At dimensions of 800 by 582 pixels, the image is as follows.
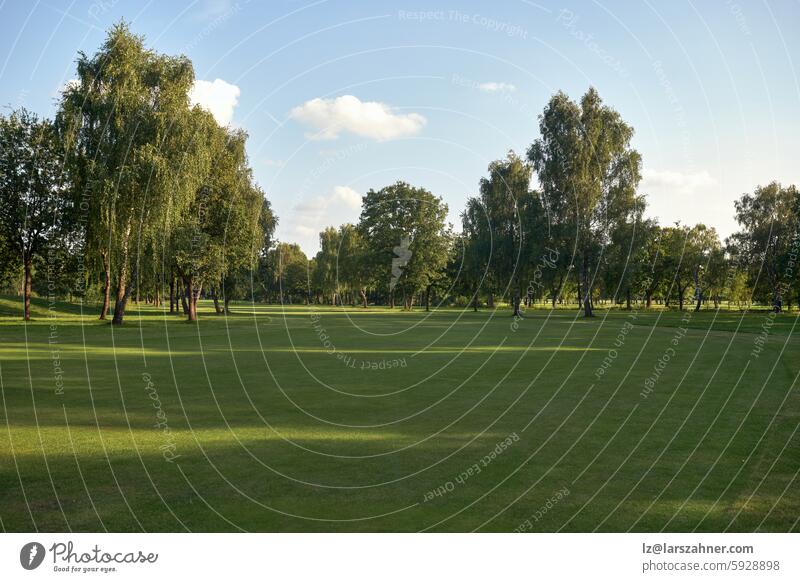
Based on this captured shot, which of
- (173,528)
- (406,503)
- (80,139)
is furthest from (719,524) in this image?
(80,139)

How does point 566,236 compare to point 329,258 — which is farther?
point 329,258

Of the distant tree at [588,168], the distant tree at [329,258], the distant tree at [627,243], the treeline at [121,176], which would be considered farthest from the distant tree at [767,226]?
the distant tree at [329,258]

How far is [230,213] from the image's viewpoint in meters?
54.2

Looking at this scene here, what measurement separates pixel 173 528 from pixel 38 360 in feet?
66.8

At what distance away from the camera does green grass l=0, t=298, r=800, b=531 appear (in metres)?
6.86

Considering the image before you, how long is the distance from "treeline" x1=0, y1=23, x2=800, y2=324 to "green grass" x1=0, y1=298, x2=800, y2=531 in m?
25.1

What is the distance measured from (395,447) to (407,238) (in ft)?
292

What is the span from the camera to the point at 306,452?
954cm

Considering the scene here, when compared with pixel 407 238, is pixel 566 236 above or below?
below

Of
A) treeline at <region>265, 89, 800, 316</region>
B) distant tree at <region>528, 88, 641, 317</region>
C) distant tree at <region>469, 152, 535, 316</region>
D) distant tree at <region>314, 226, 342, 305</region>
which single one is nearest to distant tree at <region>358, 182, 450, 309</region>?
treeline at <region>265, 89, 800, 316</region>

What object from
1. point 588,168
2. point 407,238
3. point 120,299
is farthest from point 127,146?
point 407,238

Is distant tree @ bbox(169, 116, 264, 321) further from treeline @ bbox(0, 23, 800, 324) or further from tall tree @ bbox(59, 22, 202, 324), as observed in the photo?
tall tree @ bbox(59, 22, 202, 324)

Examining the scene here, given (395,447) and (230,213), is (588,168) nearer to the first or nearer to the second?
(230,213)

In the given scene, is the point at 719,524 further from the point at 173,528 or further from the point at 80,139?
the point at 80,139
